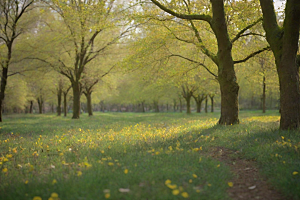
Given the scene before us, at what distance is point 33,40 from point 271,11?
19.8 metres

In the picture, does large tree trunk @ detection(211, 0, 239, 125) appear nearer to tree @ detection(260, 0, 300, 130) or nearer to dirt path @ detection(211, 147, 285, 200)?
tree @ detection(260, 0, 300, 130)

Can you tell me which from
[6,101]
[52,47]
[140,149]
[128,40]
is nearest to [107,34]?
[128,40]

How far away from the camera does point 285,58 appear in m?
7.21

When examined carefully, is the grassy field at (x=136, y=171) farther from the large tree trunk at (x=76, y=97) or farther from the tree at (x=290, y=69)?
the large tree trunk at (x=76, y=97)

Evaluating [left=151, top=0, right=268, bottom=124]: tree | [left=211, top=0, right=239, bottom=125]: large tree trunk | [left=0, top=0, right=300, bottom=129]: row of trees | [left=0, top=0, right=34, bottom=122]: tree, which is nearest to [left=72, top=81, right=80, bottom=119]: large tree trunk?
[left=0, top=0, right=300, bottom=129]: row of trees

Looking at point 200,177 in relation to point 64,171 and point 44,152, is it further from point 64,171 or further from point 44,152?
point 44,152

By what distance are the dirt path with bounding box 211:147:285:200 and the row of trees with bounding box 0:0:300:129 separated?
3.63 m

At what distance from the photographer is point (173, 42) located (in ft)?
43.7

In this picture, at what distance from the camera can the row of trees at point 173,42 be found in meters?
7.63

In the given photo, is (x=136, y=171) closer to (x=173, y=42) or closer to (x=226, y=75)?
(x=226, y=75)

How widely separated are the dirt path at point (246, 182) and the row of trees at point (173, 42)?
3626mm

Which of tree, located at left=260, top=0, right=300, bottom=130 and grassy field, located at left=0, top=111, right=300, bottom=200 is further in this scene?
tree, located at left=260, top=0, right=300, bottom=130

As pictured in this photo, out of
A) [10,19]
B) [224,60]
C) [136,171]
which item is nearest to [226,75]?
[224,60]

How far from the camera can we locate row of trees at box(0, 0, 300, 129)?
7633 millimetres
